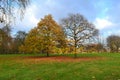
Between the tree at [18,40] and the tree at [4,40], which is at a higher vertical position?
the tree at [18,40]

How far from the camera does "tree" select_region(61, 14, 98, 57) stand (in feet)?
160

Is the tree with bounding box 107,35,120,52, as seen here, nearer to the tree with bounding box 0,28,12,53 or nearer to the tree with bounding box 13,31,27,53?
the tree with bounding box 13,31,27,53

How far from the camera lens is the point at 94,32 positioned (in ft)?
159

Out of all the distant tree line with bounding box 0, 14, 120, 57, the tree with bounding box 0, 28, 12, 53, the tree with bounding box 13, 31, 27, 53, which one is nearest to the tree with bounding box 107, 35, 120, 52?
the tree with bounding box 13, 31, 27, 53

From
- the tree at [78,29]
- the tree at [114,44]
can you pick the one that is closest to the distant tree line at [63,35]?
the tree at [78,29]

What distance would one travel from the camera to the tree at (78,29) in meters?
48.8

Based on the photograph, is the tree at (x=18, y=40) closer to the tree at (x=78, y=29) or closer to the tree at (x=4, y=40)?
the tree at (x=4, y=40)

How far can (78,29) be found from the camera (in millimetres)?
49344

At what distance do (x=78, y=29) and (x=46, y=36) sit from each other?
616cm

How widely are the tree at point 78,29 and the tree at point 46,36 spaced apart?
172cm

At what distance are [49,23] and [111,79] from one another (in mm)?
36401

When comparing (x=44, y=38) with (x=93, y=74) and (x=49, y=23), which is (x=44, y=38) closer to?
(x=49, y=23)

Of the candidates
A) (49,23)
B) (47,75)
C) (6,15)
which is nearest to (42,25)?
(49,23)

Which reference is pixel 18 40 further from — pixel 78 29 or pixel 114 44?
pixel 78 29
